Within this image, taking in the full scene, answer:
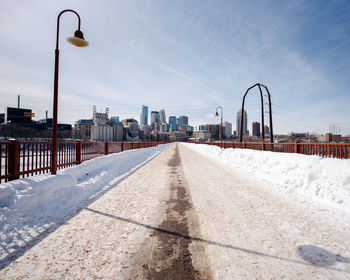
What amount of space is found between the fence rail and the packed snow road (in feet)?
8.51

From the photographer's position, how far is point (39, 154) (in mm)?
7180

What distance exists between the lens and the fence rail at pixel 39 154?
16.9 ft

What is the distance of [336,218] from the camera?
372 cm

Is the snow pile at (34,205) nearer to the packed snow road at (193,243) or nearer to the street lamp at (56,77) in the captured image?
the packed snow road at (193,243)

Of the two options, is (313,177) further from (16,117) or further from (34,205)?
(16,117)

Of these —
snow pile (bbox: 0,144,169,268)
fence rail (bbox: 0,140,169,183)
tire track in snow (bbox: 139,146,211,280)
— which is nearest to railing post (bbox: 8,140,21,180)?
fence rail (bbox: 0,140,169,183)

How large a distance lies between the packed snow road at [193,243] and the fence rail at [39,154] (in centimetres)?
259

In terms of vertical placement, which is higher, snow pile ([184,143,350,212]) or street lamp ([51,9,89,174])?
street lamp ([51,9,89,174])

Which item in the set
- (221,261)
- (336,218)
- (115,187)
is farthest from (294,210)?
(115,187)

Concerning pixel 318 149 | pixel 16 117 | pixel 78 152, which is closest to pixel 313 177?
pixel 318 149

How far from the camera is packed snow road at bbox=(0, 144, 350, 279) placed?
7.13ft

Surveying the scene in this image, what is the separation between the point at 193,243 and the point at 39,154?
7.64m

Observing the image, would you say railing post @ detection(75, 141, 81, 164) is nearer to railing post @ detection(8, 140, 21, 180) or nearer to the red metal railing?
railing post @ detection(8, 140, 21, 180)

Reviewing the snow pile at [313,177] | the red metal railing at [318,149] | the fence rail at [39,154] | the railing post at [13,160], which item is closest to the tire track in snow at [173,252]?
the fence rail at [39,154]
